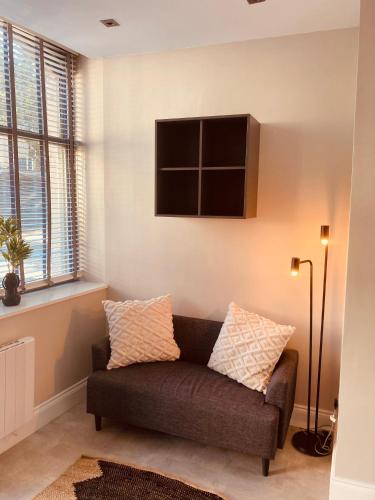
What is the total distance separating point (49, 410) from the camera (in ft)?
10.1

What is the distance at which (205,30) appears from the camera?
2791 millimetres

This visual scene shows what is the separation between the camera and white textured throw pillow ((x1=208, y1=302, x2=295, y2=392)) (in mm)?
2678

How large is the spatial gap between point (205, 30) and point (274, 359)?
2.19m

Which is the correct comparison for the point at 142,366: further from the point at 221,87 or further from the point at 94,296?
the point at 221,87

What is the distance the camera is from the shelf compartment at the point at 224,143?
3035 mm

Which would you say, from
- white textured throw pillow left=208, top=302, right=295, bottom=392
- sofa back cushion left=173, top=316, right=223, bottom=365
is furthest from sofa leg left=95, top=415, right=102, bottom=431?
white textured throw pillow left=208, top=302, right=295, bottom=392

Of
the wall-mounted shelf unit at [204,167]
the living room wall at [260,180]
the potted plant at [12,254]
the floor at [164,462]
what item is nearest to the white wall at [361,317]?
the floor at [164,462]

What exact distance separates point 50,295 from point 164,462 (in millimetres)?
1426

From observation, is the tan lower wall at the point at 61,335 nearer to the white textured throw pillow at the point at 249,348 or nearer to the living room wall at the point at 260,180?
the living room wall at the point at 260,180

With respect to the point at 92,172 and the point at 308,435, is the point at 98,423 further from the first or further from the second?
the point at 92,172

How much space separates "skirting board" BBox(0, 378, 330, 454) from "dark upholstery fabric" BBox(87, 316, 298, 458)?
1.14ft

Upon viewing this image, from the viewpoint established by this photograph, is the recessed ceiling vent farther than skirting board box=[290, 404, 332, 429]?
No

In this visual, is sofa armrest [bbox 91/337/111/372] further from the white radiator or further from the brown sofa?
the white radiator

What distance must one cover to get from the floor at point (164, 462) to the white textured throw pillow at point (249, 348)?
1.63 feet
